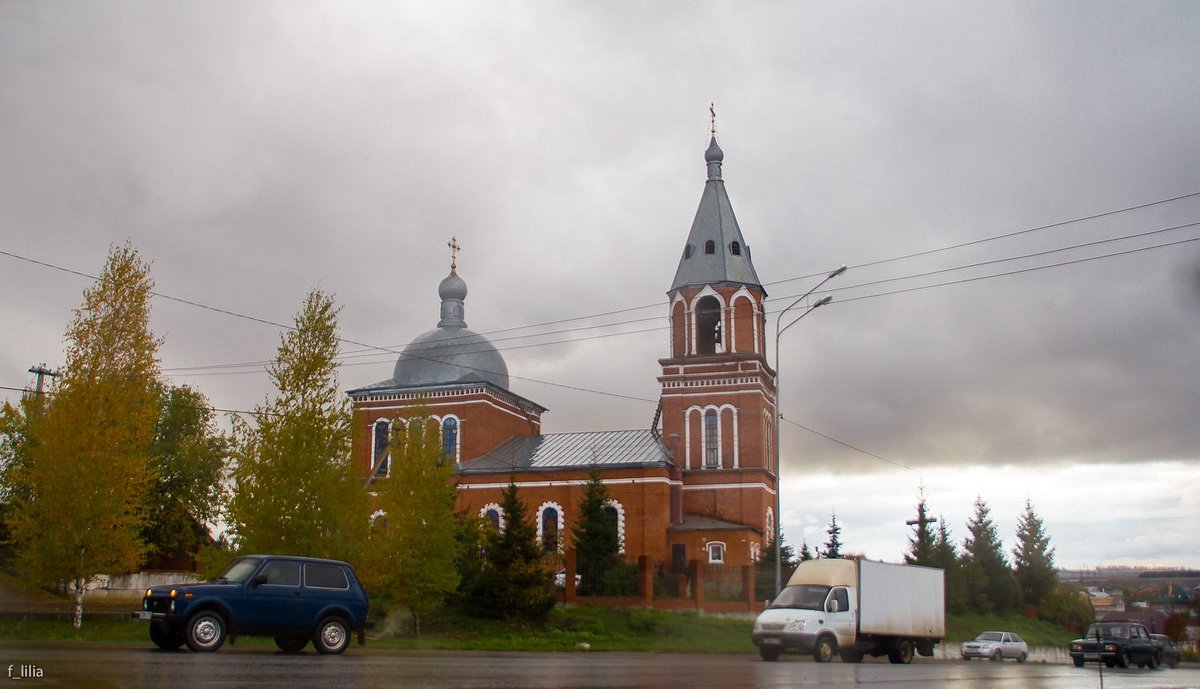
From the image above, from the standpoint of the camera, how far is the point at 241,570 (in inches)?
656

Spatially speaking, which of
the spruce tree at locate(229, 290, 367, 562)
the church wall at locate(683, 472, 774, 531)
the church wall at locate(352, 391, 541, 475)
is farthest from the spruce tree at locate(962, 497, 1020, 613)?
the spruce tree at locate(229, 290, 367, 562)

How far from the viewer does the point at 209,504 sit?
142 feet

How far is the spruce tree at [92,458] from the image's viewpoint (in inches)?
916

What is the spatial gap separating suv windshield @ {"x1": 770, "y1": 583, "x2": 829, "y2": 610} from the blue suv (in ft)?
33.2

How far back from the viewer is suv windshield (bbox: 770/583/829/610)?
2289 cm

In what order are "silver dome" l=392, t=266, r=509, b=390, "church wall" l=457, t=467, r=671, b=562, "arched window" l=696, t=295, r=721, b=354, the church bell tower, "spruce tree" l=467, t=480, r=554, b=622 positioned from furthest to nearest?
"silver dome" l=392, t=266, r=509, b=390 < "arched window" l=696, t=295, r=721, b=354 < the church bell tower < "church wall" l=457, t=467, r=671, b=562 < "spruce tree" l=467, t=480, r=554, b=622

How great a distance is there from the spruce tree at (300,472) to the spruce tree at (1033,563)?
43.7 meters

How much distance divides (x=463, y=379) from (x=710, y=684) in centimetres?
4016

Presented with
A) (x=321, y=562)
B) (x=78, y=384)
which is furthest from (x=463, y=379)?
(x=321, y=562)

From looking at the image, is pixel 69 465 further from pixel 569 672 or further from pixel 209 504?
pixel 209 504

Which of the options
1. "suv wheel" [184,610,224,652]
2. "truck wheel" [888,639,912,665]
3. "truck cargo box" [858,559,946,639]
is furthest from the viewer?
"truck wheel" [888,639,912,665]

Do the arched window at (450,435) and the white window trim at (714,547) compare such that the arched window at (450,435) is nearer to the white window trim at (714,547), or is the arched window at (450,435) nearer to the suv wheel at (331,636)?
the white window trim at (714,547)

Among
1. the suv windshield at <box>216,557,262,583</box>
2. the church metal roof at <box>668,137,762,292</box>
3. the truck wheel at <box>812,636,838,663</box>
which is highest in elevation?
the church metal roof at <box>668,137,762,292</box>

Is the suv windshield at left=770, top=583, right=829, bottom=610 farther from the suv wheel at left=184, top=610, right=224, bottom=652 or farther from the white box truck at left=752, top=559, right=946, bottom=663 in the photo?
the suv wheel at left=184, top=610, right=224, bottom=652
